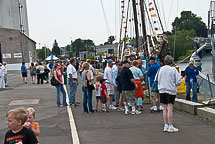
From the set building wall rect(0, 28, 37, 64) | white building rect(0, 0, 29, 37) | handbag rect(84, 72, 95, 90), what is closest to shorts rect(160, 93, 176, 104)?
handbag rect(84, 72, 95, 90)

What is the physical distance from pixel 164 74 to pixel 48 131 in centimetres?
323

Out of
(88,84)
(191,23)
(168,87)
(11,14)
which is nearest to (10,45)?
(11,14)

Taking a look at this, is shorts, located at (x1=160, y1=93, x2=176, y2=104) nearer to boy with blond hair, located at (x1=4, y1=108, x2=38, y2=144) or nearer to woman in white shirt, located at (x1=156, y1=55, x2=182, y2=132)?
woman in white shirt, located at (x1=156, y1=55, x2=182, y2=132)

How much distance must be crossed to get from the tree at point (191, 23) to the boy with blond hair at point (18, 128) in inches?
4690

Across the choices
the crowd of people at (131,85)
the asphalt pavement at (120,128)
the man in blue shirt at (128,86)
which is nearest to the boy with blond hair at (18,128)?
the asphalt pavement at (120,128)

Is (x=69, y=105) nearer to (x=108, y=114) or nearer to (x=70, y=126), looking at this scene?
(x=108, y=114)

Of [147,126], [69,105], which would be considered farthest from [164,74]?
[69,105]

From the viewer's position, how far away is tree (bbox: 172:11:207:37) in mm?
120188

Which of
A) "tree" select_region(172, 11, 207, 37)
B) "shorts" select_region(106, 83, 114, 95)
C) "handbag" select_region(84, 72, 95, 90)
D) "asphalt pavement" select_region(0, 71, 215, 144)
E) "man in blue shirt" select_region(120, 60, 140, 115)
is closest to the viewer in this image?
"asphalt pavement" select_region(0, 71, 215, 144)

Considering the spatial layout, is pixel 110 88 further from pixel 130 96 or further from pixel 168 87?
pixel 168 87

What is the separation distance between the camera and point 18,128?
144 inches

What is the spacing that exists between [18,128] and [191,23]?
124m

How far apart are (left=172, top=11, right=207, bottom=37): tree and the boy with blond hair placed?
119124 millimetres

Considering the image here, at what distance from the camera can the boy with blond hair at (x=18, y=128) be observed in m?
3.59
